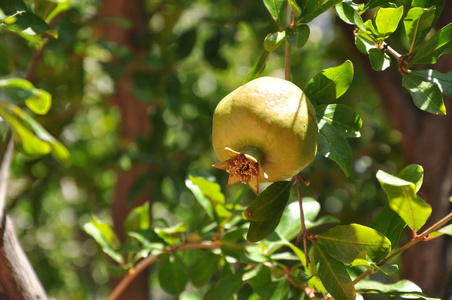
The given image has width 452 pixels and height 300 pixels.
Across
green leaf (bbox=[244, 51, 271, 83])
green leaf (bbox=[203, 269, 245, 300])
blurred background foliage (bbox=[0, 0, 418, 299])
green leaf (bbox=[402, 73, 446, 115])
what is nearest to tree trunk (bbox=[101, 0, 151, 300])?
blurred background foliage (bbox=[0, 0, 418, 299])

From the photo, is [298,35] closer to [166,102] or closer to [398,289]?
[398,289]

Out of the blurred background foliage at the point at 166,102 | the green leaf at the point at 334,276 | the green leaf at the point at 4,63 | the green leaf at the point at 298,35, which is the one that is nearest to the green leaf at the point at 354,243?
the green leaf at the point at 334,276

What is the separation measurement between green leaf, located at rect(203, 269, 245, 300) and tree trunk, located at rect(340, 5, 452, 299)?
0.70 m

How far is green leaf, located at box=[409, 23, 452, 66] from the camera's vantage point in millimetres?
671

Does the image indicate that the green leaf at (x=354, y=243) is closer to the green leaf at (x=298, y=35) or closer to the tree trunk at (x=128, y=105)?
the green leaf at (x=298, y=35)

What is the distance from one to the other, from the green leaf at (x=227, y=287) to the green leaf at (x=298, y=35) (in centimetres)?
42

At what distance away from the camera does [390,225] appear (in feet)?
2.53

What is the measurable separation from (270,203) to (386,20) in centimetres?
26

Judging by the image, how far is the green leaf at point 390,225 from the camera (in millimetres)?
755

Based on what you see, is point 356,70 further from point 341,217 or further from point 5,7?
point 5,7

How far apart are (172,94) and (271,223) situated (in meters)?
1.02

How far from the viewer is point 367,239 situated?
669 mm

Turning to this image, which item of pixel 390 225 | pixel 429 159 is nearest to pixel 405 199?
pixel 390 225

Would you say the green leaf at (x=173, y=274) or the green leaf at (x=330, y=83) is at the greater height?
the green leaf at (x=330, y=83)
